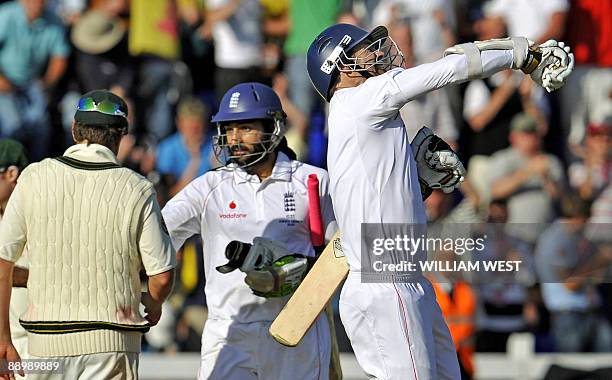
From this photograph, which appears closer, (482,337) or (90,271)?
(90,271)

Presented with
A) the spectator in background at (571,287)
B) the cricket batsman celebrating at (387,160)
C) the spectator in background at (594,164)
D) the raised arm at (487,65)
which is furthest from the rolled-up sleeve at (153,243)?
the spectator in background at (594,164)

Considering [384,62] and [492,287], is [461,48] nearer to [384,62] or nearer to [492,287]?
[384,62]

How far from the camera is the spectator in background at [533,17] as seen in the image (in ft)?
35.8

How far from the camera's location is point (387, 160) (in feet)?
18.9

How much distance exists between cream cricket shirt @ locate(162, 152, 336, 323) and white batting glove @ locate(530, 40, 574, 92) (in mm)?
1873

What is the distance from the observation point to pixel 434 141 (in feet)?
20.0

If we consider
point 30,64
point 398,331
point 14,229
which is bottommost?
point 398,331

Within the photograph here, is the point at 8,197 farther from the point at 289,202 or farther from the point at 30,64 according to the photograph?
the point at 30,64

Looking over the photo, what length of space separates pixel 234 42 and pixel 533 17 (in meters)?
2.57

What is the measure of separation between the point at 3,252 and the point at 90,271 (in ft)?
1.41

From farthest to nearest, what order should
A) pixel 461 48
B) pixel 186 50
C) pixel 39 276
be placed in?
pixel 186 50
pixel 39 276
pixel 461 48

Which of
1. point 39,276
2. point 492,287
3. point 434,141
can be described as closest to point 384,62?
point 434,141

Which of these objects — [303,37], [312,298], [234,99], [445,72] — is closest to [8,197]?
[234,99]

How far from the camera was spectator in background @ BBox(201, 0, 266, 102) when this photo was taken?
35.2 ft
